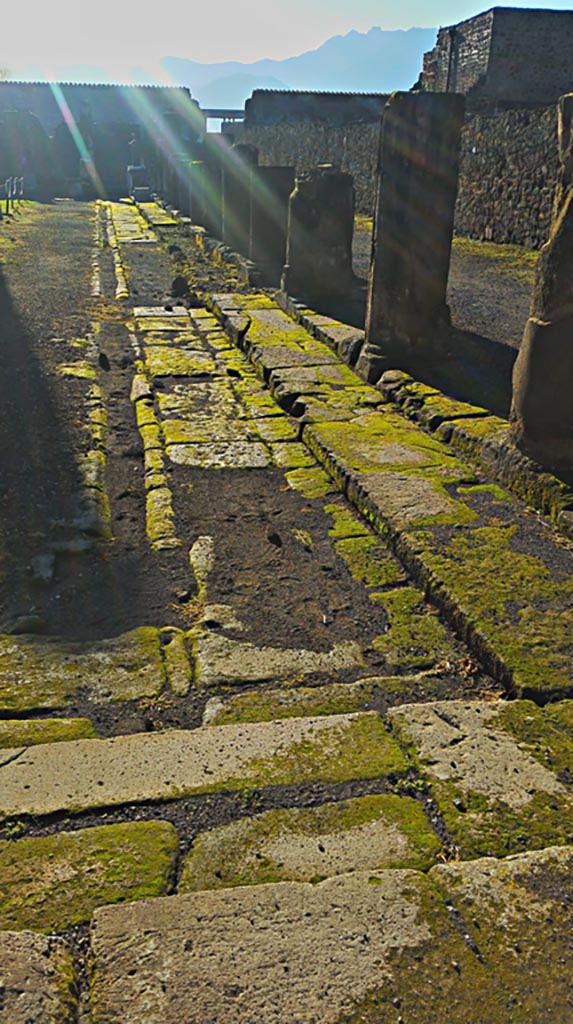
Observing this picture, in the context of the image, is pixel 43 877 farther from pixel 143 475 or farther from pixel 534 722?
pixel 143 475

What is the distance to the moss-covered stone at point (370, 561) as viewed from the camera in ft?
12.8

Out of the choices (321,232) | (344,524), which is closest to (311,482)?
(344,524)

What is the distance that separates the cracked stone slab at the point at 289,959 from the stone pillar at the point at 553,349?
9.74 ft

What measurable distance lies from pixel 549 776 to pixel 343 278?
8023mm

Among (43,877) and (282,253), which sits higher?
(282,253)

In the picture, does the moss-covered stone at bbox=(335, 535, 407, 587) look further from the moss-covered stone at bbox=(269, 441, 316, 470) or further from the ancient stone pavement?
the moss-covered stone at bbox=(269, 441, 316, 470)

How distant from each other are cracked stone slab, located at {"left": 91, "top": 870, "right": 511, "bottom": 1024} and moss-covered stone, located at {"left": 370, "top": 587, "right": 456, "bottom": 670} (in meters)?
1.36

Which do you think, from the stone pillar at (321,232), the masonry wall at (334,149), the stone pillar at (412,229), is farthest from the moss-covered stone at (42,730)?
the masonry wall at (334,149)

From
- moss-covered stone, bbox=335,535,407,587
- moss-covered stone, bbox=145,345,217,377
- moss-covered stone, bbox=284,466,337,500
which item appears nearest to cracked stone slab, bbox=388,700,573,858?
moss-covered stone, bbox=335,535,407,587

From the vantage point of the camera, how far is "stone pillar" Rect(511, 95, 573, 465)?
4.01 meters

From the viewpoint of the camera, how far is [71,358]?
7703 mm

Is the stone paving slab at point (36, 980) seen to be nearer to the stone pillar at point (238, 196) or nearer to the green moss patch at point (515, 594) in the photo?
the green moss patch at point (515, 594)

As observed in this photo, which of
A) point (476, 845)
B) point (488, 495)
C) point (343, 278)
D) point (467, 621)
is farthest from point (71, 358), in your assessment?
point (476, 845)

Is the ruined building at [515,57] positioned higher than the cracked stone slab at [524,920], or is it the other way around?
the ruined building at [515,57]
